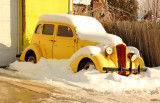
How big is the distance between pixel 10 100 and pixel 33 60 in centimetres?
437

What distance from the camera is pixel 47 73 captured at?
380 inches

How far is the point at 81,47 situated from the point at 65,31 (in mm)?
987

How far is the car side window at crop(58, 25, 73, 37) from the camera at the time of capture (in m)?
10.0

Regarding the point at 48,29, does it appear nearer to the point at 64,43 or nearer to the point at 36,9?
the point at 64,43

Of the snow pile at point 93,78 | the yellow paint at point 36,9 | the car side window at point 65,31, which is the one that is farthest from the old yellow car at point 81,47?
the yellow paint at point 36,9

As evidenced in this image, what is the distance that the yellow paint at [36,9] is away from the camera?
12703 millimetres

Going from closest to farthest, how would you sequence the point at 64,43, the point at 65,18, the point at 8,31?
the point at 64,43 → the point at 65,18 → the point at 8,31

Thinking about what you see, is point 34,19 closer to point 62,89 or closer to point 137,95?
point 62,89

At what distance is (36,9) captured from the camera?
42.7 ft

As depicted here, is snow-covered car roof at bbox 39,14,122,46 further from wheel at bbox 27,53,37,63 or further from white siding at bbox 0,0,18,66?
white siding at bbox 0,0,18,66

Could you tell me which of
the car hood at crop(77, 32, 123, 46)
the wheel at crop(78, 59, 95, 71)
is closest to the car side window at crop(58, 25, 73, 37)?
the car hood at crop(77, 32, 123, 46)

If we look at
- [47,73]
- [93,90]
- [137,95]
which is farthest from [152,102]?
[47,73]

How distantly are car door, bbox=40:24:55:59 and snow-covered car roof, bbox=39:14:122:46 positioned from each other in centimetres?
31

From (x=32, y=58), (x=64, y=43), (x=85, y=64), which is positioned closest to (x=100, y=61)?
(x=85, y=64)
